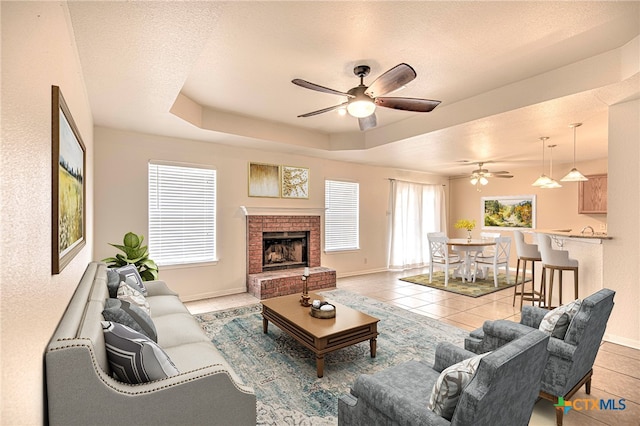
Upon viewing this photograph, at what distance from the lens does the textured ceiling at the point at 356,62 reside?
2129 millimetres

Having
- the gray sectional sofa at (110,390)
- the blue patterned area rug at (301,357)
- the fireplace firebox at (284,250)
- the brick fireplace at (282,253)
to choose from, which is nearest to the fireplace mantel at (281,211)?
the brick fireplace at (282,253)

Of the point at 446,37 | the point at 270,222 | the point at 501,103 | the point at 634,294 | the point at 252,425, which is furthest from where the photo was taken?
the point at 270,222

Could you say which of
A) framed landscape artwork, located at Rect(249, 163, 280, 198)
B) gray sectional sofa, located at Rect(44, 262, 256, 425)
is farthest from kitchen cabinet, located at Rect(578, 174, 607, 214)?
gray sectional sofa, located at Rect(44, 262, 256, 425)

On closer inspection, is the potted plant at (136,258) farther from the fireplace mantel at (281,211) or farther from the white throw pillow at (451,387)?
the white throw pillow at (451,387)

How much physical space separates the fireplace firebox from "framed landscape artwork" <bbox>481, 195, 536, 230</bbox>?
539 centimetres

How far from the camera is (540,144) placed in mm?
5164

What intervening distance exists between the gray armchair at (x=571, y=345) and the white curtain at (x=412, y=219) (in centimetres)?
533

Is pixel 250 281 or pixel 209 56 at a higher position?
pixel 209 56

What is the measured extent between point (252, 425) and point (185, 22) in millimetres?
2451

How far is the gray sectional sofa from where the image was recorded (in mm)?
1219

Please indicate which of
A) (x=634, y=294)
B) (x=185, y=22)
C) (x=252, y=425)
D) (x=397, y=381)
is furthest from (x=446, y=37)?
(x=634, y=294)

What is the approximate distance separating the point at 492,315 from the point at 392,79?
365cm

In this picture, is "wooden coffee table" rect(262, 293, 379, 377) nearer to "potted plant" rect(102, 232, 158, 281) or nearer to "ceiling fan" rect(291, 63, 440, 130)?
"potted plant" rect(102, 232, 158, 281)

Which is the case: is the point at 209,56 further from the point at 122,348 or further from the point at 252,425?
the point at 252,425
